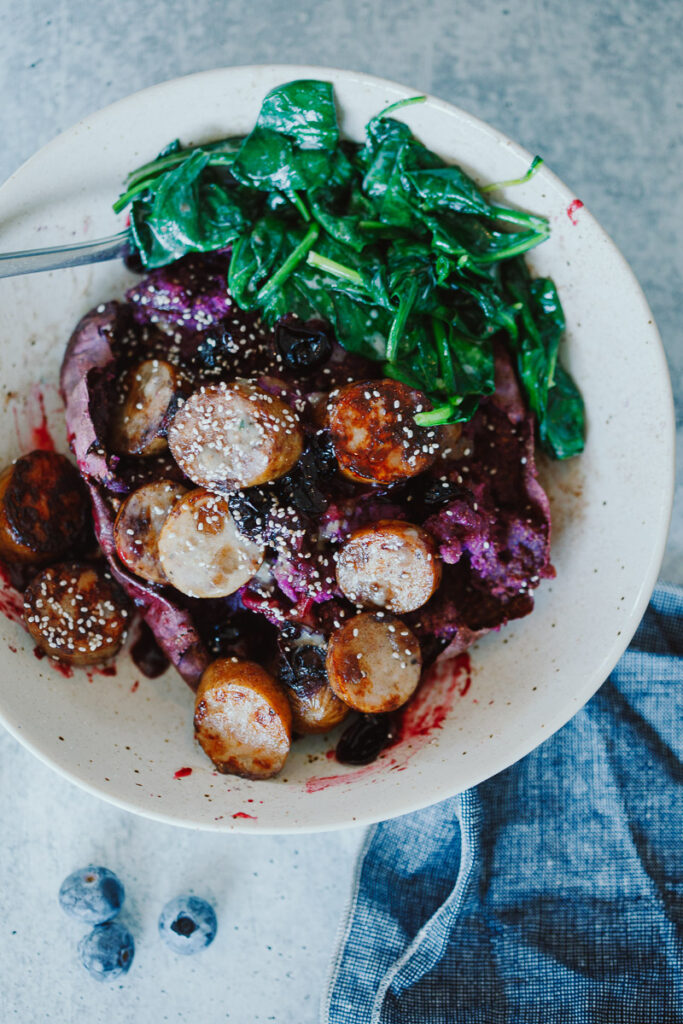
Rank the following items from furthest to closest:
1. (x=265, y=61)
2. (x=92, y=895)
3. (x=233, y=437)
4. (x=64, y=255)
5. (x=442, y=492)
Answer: (x=265, y=61) → (x=92, y=895) → (x=64, y=255) → (x=442, y=492) → (x=233, y=437)

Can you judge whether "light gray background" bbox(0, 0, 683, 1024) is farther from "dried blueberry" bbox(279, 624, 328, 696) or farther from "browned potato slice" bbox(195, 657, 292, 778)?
"dried blueberry" bbox(279, 624, 328, 696)

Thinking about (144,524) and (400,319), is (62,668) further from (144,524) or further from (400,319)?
(400,319)

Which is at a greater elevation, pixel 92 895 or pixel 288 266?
pixel 288 266

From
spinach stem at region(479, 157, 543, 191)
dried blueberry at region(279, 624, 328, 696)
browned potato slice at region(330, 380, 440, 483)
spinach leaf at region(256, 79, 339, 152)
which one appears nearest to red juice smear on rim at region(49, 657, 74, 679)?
dried blueberry at region(279, 624, 328, 696)

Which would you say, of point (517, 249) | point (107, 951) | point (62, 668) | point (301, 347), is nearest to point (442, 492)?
point (301, 347)

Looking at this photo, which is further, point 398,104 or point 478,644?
point 478,644
